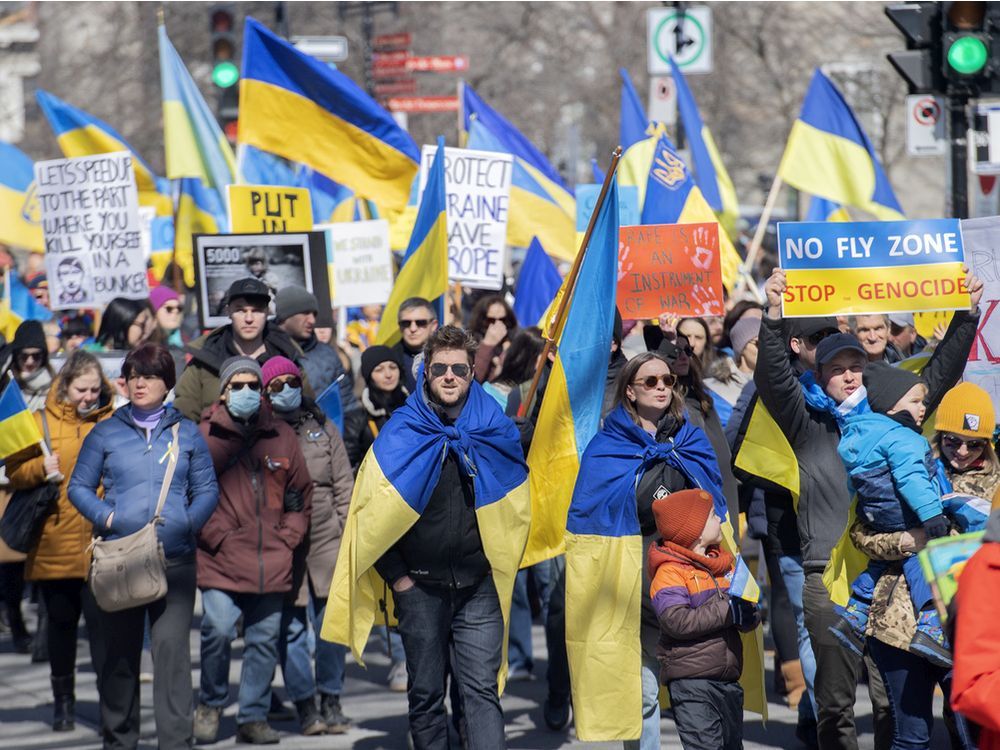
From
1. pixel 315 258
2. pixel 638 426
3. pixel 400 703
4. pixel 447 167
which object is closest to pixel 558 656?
pixel 400 703

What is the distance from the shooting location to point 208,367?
858 cm

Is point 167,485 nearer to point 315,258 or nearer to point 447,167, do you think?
point 315,258

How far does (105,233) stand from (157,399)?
15.2ft

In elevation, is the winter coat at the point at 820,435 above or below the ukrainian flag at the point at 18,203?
below

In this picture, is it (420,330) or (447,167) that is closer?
(420,330)

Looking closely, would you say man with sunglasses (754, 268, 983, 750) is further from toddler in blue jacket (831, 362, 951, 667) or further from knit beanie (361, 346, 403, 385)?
knit beanie (361, 346, 403, 385)

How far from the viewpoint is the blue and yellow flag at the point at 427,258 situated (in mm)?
9344

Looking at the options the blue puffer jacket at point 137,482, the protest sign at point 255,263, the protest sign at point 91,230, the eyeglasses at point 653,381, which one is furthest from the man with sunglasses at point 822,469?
the protest sign at point 91,230

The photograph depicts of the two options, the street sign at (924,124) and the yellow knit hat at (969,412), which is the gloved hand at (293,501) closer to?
the yellow knit hat at (969,412)

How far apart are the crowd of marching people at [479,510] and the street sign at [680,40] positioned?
8.41 metres

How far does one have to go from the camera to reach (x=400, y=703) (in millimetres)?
8711

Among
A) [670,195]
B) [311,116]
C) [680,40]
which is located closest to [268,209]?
[311,116]

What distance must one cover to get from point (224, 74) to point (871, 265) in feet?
32.4

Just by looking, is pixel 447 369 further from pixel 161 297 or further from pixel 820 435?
pixel 161 297
